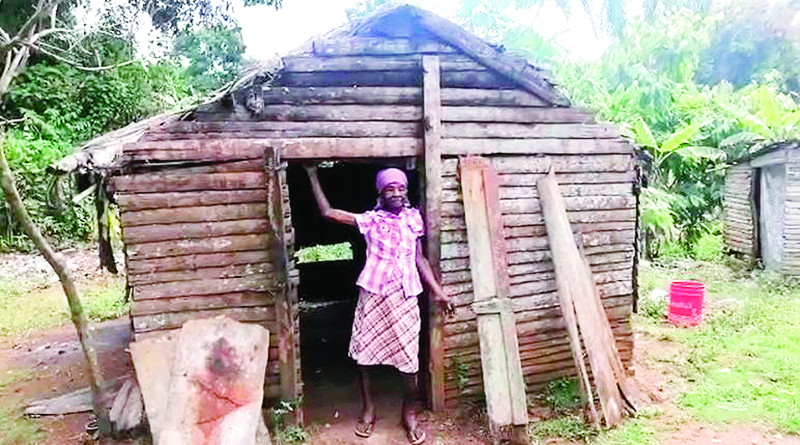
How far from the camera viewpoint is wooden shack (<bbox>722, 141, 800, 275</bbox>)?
10.6 meters

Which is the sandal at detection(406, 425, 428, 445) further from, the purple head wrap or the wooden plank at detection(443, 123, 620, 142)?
the wooden plank at detection(443, 123, 620, 142)

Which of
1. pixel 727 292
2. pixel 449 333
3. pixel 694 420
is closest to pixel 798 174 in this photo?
pixel 727 292

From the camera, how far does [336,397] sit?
601cm

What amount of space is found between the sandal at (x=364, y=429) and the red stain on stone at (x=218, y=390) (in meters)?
1.35

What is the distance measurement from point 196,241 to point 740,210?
10.8 meters

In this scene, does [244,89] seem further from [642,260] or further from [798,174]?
[642,260]

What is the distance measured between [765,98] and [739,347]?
7047 millimetres

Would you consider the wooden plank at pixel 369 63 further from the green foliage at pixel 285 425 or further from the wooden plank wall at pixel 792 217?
the wooden plank wall at pixel 792 217

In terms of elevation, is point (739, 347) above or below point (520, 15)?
below

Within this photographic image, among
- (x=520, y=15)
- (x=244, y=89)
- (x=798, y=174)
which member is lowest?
(x=798, y=174)

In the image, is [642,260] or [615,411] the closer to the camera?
[615,411]

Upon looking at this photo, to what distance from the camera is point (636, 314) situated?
29.2ft

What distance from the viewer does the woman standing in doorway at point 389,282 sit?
16.1ft

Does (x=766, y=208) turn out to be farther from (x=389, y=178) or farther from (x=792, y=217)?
(x=389, y=178)
